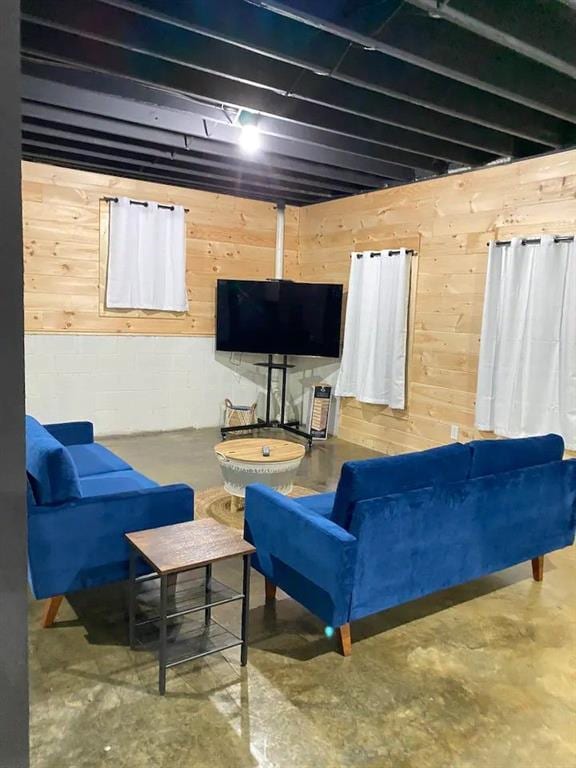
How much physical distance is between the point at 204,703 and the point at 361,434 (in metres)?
4.34

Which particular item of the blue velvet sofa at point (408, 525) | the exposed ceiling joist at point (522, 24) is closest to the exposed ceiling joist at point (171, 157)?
the exposed ceiling joist at point (522, 24)

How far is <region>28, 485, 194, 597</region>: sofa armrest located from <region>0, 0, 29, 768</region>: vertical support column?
1.20 meters

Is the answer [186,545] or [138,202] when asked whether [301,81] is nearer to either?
[186,545]

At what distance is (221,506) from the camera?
4.08 metres

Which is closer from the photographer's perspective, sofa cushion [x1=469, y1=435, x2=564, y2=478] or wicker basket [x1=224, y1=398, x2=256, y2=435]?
sofa cushion [x1=469, y1=435, x2=564, y2=478]

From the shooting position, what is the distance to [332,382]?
6.70 metres

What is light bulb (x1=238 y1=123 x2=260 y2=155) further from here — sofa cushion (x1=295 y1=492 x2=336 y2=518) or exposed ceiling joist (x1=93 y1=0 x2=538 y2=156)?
sofa cushion (x1=295 y1=492 x2=336 y2=518)

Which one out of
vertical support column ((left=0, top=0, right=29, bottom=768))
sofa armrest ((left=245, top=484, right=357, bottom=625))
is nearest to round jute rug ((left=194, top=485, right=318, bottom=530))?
sofa armrest ((left=245, top=484, right=357, bottom=625))

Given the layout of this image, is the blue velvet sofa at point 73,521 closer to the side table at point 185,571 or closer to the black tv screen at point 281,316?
the side table at point 185,571

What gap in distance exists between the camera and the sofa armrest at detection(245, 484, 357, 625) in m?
2.28

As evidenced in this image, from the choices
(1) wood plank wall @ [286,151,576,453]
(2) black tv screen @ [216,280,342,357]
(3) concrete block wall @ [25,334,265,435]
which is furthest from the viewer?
(2) black tv screen @ [216,280,342,357]

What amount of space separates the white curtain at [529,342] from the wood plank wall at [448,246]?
20cm

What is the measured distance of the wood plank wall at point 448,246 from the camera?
441cm

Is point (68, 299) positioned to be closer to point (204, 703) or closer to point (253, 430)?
point (253, 430)
